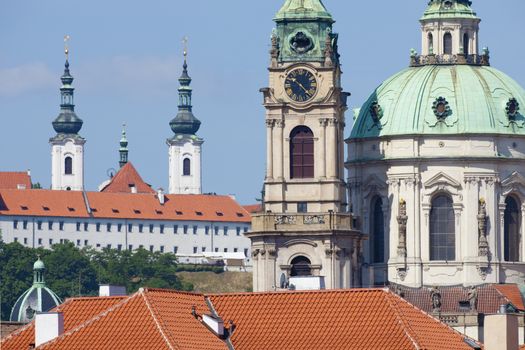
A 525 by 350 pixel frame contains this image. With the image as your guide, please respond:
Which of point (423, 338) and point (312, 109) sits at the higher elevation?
point (312, 109)

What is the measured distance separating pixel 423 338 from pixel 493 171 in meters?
76.1

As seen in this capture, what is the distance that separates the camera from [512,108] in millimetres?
165500

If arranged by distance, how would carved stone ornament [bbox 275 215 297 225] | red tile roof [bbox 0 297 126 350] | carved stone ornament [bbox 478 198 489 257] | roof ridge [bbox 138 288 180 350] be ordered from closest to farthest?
roof ridge [bbox 138 288 180 350], red tile roof [bbox 0 297 126 350], carved stone ornament [bbox 275 215 297 225], carved stone ornament [bbox 478 198 489 257]

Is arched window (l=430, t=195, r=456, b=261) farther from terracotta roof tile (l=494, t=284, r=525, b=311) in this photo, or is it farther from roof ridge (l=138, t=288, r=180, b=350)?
roof ridge (l=138, t=288, r=180, b=350)

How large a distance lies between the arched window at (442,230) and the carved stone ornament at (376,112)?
5.42 m

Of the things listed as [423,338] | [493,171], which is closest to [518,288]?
[493,171]

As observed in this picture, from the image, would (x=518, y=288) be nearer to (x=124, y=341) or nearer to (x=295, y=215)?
(x=295, y=215)

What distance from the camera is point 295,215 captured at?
155 metres

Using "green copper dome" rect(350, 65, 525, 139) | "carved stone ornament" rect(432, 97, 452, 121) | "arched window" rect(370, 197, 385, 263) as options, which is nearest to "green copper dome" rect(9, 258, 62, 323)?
"arched window" rect(370, 197, 385, 263)

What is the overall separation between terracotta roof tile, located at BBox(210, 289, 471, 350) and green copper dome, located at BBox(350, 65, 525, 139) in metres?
73.2

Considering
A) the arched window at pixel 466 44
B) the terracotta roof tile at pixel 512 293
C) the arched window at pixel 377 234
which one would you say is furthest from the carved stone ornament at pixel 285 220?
the arched window at pixel 466 44

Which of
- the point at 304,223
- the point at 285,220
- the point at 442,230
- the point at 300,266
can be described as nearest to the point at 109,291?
the point at 300,266

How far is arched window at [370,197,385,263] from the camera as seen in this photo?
16638 centimetres

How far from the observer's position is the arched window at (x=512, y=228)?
16538 cm
